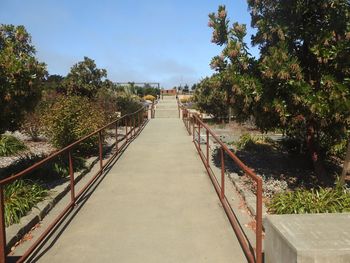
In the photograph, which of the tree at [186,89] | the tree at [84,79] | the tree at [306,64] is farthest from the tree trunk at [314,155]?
the tree at [186,89]

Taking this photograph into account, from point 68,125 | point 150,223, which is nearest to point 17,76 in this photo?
point 68,125

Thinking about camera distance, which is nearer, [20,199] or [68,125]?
[20,199]

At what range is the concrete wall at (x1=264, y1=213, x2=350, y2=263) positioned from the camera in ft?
11.3

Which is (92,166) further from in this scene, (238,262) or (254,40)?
(238,262)

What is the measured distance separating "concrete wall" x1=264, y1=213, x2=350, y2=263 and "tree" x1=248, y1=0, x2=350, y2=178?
412 centimetres

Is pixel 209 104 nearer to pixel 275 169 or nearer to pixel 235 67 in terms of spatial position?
pixel 275 169

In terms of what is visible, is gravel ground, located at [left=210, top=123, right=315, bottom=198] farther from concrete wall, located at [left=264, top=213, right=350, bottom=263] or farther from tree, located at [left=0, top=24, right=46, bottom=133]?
tree, located at [left=0, top=24, right=46, bottom=133]

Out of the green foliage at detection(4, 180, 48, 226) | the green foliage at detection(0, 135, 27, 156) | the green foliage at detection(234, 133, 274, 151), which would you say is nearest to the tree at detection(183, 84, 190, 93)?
the green foliage at detection(234, 133, 274, 151)

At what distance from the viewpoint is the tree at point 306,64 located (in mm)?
8141

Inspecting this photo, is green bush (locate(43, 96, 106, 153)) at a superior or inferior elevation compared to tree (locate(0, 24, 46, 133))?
→ inferior

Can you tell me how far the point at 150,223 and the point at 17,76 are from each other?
151 inches

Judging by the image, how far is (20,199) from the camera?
20.2ft

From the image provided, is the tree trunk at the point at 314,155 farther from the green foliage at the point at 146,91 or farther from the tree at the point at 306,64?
the green foliage at the point at 146,91

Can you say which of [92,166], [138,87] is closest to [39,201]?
[92,166]
